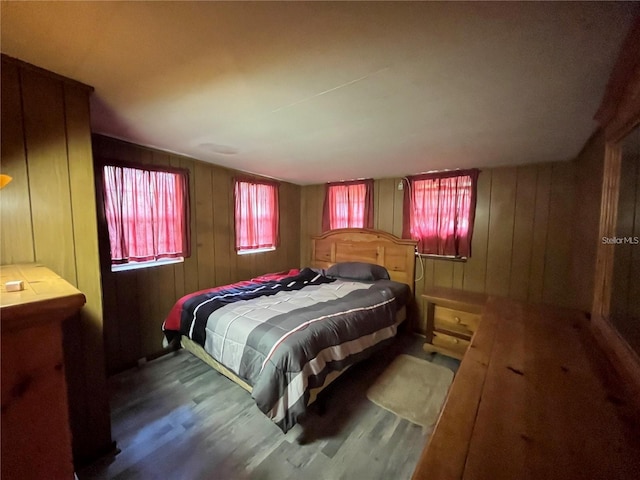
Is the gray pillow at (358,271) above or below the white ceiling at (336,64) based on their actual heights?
below

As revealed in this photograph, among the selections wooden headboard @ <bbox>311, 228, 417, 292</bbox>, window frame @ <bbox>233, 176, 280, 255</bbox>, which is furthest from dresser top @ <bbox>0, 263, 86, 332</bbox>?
wooden headboard @ <bbox>311, 228, 417, 292</bbox>

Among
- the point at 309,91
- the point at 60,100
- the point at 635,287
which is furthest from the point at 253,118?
the point at 635,287

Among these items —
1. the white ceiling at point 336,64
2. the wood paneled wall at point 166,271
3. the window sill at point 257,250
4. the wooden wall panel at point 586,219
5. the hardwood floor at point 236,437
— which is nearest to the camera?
the white ceiling at point 336,64


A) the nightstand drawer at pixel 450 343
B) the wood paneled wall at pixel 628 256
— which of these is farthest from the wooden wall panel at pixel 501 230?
the wood paneled wall at pixel 628 256

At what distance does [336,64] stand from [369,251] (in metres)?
2.76

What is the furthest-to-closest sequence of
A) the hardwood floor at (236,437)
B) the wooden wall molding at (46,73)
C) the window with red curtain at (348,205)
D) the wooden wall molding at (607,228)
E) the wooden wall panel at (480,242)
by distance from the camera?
1. the window with red curtain at (348,205)
2. the wooden wall panel at (480,242)
3. the hardwood floor at (236,437)
4. the wooden wall molding at (607,228)
5. the wooden wall molding at (46,73)

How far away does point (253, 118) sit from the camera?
1.63 m

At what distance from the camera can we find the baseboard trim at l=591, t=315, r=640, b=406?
845 mm

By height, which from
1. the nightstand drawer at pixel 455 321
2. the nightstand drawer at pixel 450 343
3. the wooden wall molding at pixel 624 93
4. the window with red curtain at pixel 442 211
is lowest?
the nightstand drawer at pixel 450 343

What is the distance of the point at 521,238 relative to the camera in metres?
2.63

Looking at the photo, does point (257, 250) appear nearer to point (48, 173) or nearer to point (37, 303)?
point (48, 173)

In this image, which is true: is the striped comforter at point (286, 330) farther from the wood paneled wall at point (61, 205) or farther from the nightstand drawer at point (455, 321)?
the wood paneled wall at point (61, 205)

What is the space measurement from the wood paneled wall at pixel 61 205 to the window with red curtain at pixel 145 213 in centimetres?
111

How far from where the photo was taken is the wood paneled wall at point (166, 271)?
2289mm
